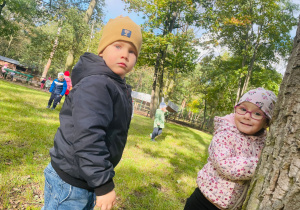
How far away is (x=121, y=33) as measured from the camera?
64.4 inches

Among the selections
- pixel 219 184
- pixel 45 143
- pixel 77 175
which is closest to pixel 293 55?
pixel 219 184

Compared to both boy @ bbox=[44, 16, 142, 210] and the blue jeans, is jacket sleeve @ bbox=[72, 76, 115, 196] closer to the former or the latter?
boy @ bbox=[44, 16, 142, 210]

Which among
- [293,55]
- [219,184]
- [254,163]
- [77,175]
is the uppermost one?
[293,55]

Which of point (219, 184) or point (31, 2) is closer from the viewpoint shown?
point (219, 184)

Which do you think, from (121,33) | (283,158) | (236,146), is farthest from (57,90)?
(283,158)

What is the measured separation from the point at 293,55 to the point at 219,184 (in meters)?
1.06

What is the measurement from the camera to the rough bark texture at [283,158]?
0.95m

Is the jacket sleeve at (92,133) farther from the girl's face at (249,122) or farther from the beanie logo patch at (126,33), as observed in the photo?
the girl's face at (249,122)

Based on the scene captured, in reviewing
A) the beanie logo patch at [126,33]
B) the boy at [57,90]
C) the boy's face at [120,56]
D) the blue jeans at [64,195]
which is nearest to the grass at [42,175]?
the blue jeans at [64,195]

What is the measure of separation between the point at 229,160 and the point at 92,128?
1.00 metres

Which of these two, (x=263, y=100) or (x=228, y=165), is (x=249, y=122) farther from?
(x=228, y=165)

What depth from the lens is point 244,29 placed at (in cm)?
1759

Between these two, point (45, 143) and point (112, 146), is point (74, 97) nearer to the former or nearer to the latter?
point (112, 146)

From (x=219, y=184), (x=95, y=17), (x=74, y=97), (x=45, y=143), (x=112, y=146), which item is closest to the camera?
(x=74, y=97)
